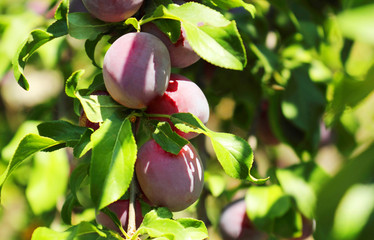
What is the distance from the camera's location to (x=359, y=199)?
26 centimetres

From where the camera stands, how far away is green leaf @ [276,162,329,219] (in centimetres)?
88

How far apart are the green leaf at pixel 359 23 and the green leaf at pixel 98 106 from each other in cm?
36

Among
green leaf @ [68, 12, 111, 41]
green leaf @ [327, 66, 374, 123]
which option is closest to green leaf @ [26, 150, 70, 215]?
green leaf @ [68, 12, 111, 41]

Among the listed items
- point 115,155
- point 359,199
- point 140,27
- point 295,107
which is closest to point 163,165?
point 115,155

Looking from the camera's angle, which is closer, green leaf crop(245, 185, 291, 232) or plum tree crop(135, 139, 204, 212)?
plum tree crop(135, 139, 204, 212)

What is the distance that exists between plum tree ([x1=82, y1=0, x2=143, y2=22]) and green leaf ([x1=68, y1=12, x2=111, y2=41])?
2cm

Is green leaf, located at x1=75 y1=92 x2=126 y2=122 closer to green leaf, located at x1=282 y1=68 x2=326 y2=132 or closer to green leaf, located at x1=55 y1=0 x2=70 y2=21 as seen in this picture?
green leaf, located at x1=55 y1=0 x2=70 y2=21

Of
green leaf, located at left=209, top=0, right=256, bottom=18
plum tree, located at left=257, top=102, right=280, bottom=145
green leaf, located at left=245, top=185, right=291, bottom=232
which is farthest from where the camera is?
plum tree, located at left=257, top=102, right=280, bottom=145

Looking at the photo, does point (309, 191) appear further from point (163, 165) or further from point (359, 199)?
point (359, 199)

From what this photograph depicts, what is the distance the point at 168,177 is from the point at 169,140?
0.15 feet

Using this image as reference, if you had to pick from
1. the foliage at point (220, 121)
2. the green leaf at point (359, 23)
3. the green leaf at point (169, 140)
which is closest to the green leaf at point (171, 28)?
the foliage at point (220, 121)

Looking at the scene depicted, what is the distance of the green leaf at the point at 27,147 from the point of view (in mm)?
587

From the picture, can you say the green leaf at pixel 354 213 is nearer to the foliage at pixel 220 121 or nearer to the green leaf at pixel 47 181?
the foliage at pixel 220 121

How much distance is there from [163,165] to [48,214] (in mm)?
523
